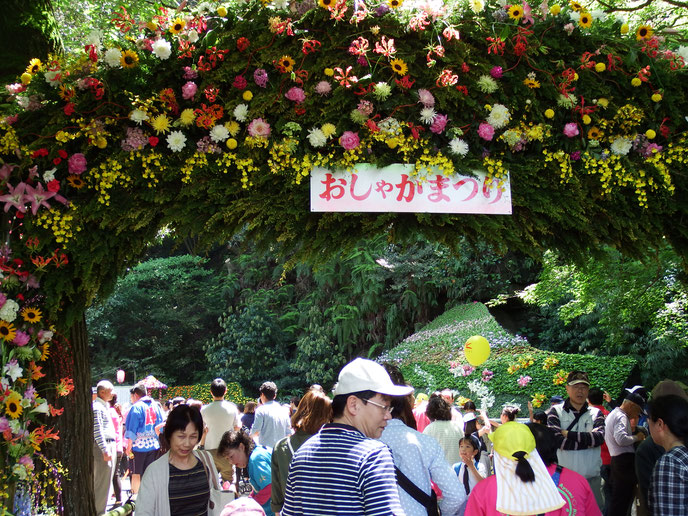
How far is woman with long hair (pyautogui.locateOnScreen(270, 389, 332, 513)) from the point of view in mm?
4102

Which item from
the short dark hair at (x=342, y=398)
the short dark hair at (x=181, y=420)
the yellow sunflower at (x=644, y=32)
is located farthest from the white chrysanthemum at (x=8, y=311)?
the yellow sunflower at (x=644, y=32)

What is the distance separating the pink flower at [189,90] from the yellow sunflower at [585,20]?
2.71 meters

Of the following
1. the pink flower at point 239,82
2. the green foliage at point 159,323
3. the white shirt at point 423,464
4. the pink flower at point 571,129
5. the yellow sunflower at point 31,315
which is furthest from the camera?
the green foliage at point 159,323

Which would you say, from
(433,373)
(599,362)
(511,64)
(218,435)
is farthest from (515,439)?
(433,373)

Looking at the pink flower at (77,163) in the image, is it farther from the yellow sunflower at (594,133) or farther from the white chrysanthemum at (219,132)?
the yellow sunflower at (594,133)

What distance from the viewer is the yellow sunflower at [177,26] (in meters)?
4.42

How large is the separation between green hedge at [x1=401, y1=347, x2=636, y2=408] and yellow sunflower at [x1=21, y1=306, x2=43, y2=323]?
8811 mm

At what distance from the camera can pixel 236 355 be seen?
1906 cm

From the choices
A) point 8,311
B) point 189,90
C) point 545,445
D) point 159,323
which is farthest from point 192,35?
point 159,323

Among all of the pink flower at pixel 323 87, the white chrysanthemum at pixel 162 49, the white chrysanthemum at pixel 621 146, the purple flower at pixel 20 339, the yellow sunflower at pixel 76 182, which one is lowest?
the purple flower at pixel 20 339

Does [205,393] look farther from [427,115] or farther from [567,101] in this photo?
[567,101]

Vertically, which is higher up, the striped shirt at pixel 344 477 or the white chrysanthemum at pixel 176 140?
the white chrysanthemum at pixel 176 140

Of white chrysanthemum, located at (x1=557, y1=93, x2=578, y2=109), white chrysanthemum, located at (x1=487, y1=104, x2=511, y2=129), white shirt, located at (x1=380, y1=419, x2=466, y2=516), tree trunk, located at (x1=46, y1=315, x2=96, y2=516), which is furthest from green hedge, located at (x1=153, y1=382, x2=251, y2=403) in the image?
white shirt, located at (x1=380, y1=419, x2=466, y2=516)

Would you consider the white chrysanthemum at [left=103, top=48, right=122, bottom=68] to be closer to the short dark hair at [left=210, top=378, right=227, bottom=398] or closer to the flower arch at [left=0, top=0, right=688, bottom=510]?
the flower arch at [left=0, top=0, right=688, bottom=510]
